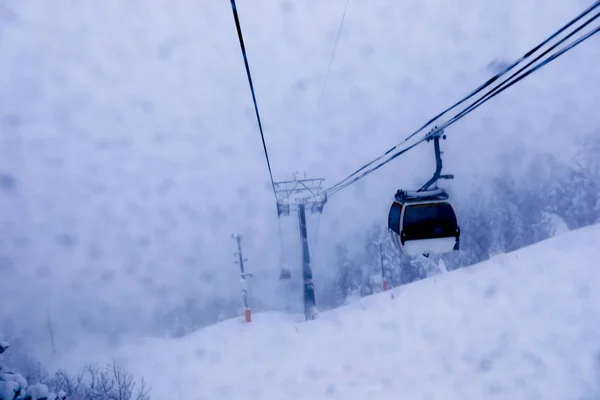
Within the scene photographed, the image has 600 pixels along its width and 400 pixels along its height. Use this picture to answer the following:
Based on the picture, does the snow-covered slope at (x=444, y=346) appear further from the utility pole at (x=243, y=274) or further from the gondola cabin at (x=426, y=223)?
the utility pole at (x=243, y=274)

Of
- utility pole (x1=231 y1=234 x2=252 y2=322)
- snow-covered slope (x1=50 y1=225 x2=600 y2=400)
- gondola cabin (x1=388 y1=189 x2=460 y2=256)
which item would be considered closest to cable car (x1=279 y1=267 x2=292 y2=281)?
utility pole (x1=231 y1=234 x2=252 y2=322)

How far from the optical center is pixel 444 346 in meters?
11.9

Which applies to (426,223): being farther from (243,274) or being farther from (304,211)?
(243,274)

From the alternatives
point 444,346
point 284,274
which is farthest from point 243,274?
point 444,346

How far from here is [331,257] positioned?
284ft

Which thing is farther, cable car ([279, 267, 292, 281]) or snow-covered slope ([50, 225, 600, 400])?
cable car ([279, 267, 292, 281])

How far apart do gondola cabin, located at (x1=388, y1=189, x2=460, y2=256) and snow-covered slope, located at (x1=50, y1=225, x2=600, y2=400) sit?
15.2 ft

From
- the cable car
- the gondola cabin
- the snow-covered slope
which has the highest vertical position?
the gondola cabin

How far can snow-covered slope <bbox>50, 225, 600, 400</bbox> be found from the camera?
383 inches

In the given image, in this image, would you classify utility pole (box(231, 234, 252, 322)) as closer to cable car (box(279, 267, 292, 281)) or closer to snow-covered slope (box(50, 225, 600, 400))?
cable car (box(279, 267, 292, 281))

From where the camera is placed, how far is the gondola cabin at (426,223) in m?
6.48

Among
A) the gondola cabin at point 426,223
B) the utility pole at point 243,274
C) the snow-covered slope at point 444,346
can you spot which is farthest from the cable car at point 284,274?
the gondola cabin at point 426,223

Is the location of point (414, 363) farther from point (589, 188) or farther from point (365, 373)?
point (589, 188)

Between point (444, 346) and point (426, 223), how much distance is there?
693 centimetres
